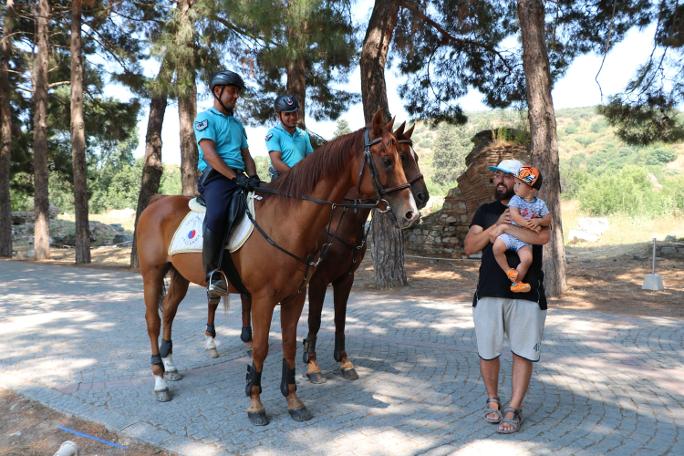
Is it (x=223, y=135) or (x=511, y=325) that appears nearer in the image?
(x=511, y=325)

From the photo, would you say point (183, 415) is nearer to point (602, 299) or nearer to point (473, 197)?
point (602, 299)

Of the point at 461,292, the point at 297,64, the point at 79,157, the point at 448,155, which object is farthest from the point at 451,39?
the point at 448,155

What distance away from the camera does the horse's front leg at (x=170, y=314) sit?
490cm

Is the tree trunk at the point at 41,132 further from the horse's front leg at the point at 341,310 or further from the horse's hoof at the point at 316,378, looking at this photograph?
the horse's hoof at the point at 316,378

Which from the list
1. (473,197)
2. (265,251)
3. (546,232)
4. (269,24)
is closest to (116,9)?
(269,24)

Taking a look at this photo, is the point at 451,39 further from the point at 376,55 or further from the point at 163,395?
the point at 163,395

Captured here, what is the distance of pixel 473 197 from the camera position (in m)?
16.0

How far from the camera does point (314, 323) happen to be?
500 centimetres

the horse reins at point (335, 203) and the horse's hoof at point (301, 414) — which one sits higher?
the horse reins at point (335, 203)

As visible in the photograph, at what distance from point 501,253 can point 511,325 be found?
55 centimetres

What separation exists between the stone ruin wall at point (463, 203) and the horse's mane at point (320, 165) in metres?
12.4

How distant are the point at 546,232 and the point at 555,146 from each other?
6.77 m

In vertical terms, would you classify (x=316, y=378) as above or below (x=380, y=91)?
below

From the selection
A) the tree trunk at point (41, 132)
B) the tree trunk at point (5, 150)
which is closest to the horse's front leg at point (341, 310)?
the tree trunk at point (41, 132)
